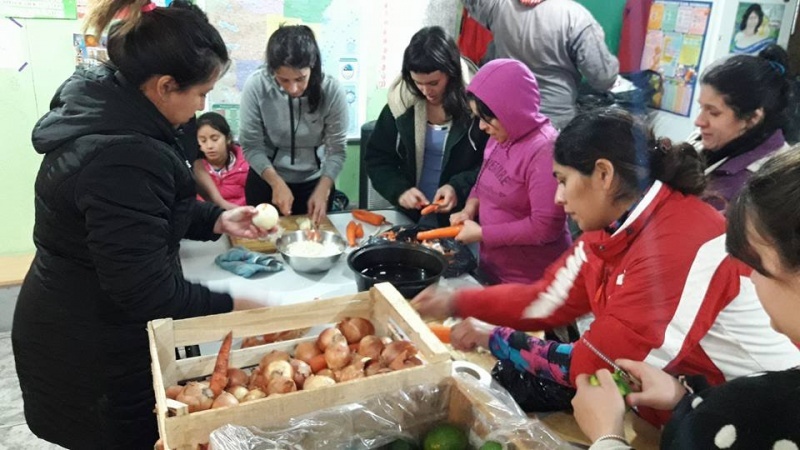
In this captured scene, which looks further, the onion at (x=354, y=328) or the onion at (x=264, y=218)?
the onion at (x=264, y=218)

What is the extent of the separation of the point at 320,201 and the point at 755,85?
4.86ft

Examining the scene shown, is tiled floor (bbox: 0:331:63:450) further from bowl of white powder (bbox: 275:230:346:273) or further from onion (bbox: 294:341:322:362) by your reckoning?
onion (bbox: 294:341:322:362)

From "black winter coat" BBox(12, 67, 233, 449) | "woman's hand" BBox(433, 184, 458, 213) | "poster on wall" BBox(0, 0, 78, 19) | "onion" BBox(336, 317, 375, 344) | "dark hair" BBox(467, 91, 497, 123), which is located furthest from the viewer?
"poster on wall" BBox(0, 0, 78, 19)

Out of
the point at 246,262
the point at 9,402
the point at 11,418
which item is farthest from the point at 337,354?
the point at 9,402

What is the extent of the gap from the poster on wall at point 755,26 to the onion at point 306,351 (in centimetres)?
329

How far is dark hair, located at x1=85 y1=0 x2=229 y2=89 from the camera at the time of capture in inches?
46.3

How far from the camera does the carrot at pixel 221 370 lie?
1102 millimetres

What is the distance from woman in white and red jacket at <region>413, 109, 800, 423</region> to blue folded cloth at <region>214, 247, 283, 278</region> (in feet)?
2.37

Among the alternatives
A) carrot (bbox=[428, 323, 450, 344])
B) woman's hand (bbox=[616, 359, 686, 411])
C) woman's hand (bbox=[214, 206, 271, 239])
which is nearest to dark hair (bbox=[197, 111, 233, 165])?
woman's hand (bbox=[214, 206, 271, 239])

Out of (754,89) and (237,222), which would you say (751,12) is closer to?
(754,89)

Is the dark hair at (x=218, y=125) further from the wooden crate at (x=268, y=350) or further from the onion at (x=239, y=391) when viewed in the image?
the onion at (x=239, y=391)

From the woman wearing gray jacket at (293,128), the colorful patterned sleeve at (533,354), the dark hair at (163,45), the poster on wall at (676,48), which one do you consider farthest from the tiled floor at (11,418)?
the poster on wall at (676,48)

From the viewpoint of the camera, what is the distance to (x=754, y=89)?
180 cm

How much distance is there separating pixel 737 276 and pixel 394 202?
1.47 metres
